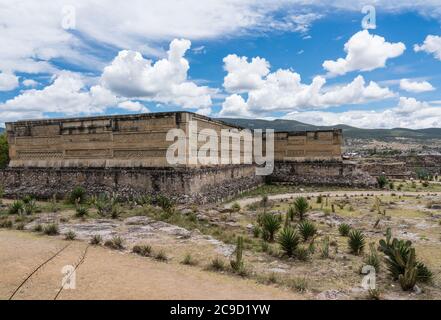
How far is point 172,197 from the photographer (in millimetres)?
17047

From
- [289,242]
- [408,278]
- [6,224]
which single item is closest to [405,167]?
[289,242]

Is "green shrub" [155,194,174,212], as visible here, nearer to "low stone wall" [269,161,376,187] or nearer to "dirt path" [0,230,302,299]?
"dirt path" [0,230,302,299]

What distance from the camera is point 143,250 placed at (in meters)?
9.14

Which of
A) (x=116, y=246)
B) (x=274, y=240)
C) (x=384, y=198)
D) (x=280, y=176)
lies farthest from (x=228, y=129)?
(x=116, y=246)

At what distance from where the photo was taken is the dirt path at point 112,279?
21.2ft

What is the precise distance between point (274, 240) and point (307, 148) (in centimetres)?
2051

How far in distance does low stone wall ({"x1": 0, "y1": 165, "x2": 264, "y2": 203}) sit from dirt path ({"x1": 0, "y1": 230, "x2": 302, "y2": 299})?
7.93m

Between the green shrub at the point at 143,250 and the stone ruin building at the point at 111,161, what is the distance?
761 cm

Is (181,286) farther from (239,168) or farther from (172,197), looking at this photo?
(239,168)

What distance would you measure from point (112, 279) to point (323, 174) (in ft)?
82.2

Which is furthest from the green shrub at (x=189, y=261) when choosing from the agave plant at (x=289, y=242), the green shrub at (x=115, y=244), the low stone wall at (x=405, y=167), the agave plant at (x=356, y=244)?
the low stone wall at (x=405, y=167)

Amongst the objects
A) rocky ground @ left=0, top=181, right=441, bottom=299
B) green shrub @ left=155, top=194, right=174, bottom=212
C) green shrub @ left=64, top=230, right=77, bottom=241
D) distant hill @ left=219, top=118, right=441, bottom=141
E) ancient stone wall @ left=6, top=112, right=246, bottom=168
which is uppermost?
distant hill @ left=219, top=118, right=441, bottom=141

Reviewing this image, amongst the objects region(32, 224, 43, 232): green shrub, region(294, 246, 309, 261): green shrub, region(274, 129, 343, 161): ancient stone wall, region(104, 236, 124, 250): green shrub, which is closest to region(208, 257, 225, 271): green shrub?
region(294, 246, 309, 261): green shrub

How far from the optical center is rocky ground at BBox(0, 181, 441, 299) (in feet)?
24.0
